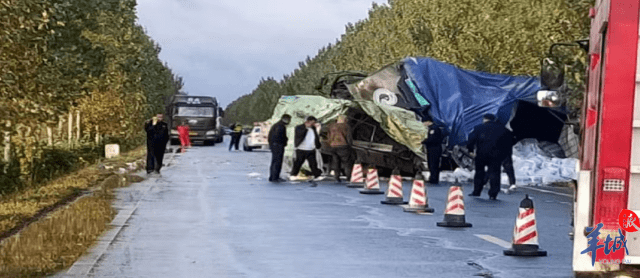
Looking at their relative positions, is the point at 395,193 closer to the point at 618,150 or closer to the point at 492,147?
the point at 492,147

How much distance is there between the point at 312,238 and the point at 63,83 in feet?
45.3

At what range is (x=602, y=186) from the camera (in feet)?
32.4

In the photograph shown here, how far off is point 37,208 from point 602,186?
12987 millimetres

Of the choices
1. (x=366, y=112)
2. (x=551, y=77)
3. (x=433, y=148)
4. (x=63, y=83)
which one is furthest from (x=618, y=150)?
(x=366, y=112)

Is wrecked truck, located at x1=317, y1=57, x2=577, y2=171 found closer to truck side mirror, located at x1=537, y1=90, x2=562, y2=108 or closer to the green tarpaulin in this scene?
the green tarpaulin

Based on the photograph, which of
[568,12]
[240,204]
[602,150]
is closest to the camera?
[602,150]

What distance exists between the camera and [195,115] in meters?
78.5

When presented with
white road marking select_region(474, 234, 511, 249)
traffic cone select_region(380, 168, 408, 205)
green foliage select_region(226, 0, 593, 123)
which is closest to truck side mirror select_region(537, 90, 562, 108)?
white road marking select_region(474, 234, 511, 249)

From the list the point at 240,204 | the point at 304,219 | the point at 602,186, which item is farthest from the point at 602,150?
the point at 240,204

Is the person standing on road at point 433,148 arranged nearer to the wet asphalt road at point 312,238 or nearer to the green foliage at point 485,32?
the wet asphalt road at point 312,238

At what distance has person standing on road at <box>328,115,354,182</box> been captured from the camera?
32188 mm

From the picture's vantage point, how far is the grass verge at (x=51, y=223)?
13.4 meters

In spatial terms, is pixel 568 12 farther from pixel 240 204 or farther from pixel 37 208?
pixel 37 208

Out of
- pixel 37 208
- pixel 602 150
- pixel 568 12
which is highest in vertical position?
pixel 568 12
